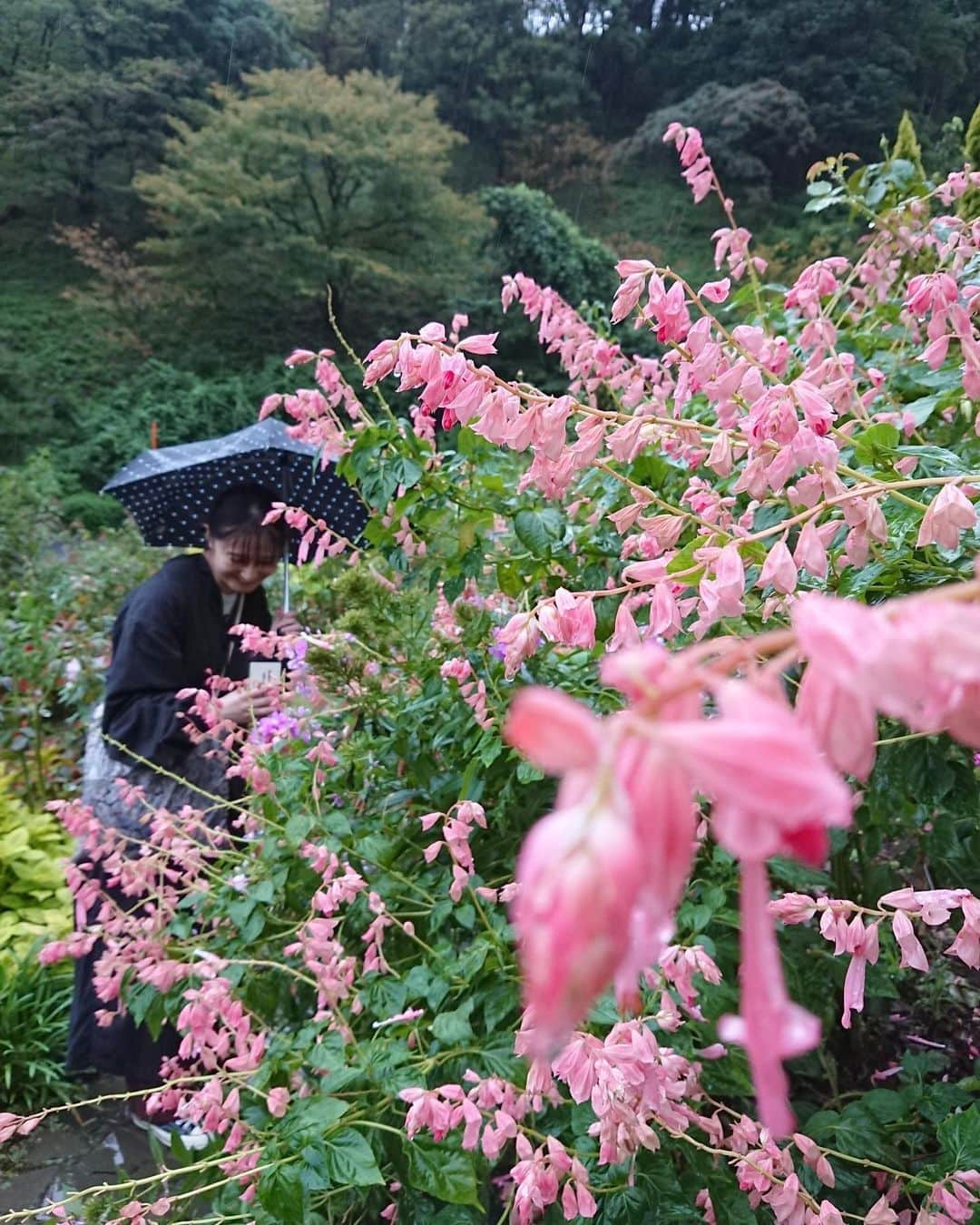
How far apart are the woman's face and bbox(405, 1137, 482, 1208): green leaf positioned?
1828 mm

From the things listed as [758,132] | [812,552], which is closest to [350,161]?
[758,132]

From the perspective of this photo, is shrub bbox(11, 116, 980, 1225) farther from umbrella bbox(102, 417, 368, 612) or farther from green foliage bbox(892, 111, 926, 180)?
umbrella bbox(102, 417, 368, 612)

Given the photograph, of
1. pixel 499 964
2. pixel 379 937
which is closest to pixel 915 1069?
pixel 499 964

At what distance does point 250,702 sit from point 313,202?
1321 cm

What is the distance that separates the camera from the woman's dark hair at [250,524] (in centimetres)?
263

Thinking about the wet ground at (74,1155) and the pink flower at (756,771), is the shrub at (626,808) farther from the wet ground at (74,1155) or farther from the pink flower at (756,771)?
the wet ground at (74,1155)

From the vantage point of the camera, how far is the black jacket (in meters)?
2.38

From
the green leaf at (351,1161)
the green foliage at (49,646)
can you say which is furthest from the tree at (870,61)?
the green leaf at (351,1161)

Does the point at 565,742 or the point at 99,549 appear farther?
the point at 99,549

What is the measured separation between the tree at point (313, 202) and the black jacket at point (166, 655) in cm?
1148

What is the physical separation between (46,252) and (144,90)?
3.19 m

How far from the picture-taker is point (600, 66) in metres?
19.3

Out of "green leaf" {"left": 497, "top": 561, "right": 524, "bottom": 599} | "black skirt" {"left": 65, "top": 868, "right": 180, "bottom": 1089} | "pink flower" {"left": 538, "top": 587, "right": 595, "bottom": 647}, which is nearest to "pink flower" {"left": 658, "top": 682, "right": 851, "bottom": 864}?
"pink flower" {"left": 538, "top": 587, "right": 595, "bottom": 647}

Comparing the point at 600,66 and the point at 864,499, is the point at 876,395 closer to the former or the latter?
the point at 864,499
